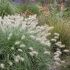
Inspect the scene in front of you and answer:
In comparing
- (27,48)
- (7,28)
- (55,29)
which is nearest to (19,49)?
(27,48)

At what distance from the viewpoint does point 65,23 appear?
758cm

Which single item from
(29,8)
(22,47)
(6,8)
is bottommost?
(29,8)

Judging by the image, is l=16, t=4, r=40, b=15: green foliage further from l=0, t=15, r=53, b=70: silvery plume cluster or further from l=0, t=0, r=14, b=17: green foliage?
l=0, t=15, r=53, b=70: silvery plume cluster

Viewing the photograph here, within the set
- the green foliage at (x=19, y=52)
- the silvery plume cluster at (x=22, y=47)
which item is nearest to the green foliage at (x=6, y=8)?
the silvery plume cluster at (x=22, y=47)

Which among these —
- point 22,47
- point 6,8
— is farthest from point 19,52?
point 6,8

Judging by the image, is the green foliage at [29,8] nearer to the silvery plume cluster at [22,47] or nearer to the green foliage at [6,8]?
the green foliage at [6,8]

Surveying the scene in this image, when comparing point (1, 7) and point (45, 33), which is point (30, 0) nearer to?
point (1, 7)

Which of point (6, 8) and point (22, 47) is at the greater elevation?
point (6, 8)

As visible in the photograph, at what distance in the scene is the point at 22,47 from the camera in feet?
17.5

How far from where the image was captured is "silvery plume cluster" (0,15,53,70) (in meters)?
5.20

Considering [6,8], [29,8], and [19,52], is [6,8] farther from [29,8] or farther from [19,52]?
[19,52]

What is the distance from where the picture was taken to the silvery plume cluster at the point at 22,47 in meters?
5.20

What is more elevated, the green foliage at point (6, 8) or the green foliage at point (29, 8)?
the green foliage at point (6, 8)

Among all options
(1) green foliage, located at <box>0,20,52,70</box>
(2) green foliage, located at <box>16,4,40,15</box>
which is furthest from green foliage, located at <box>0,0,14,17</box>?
(1) green foliage, located at <box>0,20,52,70</box>
